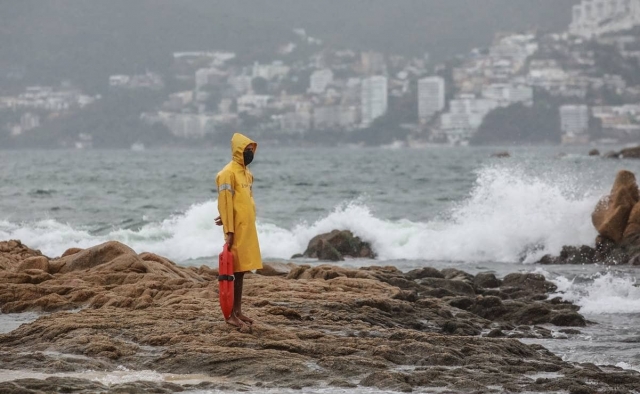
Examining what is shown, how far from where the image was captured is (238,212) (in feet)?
33.9

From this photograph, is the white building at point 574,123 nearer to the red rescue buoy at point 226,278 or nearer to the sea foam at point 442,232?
the sea foam at point 442,232

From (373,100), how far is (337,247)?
433ft

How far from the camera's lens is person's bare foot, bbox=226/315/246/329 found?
1040 centimetres

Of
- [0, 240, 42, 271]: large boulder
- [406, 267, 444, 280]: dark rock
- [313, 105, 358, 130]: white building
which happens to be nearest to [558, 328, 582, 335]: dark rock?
[406, 267, 444, 280]: dark rock

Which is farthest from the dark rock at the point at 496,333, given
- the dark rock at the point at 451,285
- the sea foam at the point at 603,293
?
the dark rock at the point at 451,285

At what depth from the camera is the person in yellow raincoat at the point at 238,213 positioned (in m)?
10.3

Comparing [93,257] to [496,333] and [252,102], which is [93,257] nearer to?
[496,333]

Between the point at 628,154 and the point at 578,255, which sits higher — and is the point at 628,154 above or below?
above

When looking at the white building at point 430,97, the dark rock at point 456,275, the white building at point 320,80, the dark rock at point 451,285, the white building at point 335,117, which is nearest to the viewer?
the dark rock at point 451,285

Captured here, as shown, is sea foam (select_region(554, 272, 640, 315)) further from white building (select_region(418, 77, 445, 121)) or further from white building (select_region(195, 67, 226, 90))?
white building (select_region(195, 67, 226, 90))

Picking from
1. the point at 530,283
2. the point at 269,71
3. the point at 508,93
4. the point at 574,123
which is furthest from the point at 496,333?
the point at 269,71

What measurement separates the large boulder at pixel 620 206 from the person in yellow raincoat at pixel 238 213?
11.6 metres

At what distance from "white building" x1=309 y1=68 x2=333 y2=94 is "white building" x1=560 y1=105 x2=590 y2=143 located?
1436 inches

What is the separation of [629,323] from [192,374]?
20.3ft
